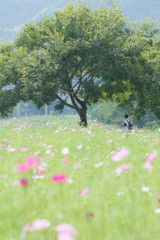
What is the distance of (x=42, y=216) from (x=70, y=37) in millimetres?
17489

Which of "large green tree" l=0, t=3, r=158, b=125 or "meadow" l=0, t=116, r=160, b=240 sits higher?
"large green tree" l=0, t=3, r=158, b=125

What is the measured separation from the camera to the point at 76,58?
19.7m

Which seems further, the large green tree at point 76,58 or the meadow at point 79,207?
the large green tree at point 76,58

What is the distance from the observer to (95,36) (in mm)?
18875

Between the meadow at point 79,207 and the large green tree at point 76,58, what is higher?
the large green tree at point 76,58

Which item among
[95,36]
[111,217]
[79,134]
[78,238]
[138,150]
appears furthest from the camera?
[95,36]

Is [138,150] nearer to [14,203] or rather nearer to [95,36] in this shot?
[14,203]

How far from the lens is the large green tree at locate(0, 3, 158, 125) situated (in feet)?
62.1

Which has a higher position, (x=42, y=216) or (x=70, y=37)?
(x=70, y=37)

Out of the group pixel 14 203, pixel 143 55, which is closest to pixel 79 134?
pixel 14 203

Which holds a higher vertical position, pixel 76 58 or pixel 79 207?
pixel 76 58

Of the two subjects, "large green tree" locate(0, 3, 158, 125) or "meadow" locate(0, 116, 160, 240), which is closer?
"meadow" locate(0, 116, 160, 240)

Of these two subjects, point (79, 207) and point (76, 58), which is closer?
point (79, 207)

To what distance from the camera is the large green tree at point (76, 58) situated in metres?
18.9
